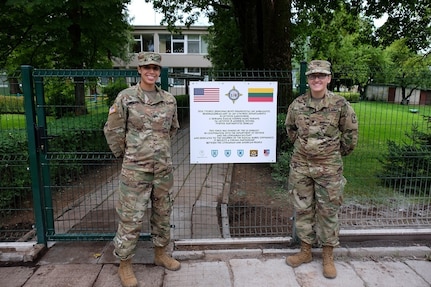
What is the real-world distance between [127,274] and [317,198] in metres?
1.96

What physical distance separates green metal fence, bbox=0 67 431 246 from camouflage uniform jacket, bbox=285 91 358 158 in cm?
61

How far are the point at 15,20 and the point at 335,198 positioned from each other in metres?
10.0

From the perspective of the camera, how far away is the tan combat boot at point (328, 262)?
3385 mm

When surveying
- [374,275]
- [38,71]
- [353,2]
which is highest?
[353,2]

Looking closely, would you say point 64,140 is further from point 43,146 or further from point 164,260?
point 164,260

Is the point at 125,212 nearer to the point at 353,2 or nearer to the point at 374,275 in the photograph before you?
the point at 374,275

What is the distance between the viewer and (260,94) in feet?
12.4

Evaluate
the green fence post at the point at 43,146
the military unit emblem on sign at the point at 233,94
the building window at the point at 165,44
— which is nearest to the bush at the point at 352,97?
the military unit emblem on sign at the point at 233,94

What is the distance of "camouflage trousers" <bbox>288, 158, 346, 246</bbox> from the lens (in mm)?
3320

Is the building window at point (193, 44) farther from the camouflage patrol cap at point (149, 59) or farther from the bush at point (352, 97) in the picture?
the camouflage patrol cap at point (149, 59)

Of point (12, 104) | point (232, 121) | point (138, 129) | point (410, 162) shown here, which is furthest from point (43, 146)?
point (410, 162)

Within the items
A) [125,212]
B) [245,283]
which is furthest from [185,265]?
[125,212]

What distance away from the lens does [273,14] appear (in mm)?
8406

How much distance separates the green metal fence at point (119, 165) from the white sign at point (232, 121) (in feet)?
0.66
